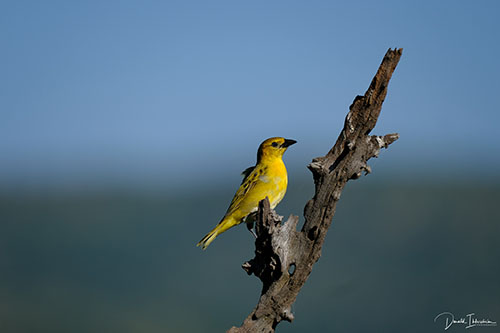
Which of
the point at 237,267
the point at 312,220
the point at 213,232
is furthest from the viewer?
the point at 237,267

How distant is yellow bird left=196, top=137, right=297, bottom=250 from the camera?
500 inches

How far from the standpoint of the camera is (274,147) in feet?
42.6

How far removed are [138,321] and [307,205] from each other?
269 ft

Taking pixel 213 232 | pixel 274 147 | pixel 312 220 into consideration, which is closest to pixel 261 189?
pixel 274 147

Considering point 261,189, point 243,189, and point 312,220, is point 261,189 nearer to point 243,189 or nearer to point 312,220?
point 243,189

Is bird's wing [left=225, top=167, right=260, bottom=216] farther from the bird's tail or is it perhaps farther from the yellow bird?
the bird's tail

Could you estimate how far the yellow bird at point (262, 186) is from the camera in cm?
1271

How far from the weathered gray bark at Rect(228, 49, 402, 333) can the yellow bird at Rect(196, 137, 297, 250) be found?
2.36m

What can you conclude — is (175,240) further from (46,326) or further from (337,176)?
(337,176)

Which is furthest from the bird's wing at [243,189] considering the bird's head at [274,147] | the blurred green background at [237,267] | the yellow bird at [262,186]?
the blurred green background at [237,267]

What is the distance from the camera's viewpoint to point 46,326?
81312 millimetres

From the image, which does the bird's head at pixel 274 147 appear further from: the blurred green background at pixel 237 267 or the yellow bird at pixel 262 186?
the blurred green background at pixel 237 267

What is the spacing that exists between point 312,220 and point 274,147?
325 centimetres

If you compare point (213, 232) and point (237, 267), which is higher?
point (237, 267)
